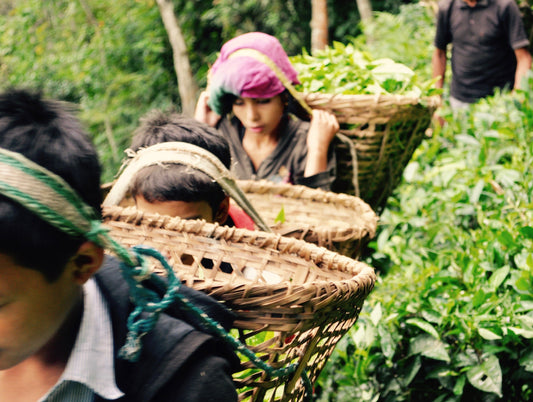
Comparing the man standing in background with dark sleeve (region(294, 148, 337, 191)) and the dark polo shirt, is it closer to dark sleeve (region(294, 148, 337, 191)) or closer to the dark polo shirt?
the dark polo shirt

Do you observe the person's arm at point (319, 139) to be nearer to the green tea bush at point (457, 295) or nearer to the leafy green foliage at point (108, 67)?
the green tea bush at point (457, 295)

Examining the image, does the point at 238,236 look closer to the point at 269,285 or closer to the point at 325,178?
the point at 269,285

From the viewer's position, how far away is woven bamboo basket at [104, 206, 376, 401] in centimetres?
115

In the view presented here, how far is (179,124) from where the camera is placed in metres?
2.14

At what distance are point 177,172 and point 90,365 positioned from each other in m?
0.85

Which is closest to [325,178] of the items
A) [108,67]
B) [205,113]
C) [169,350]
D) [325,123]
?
[325,123]

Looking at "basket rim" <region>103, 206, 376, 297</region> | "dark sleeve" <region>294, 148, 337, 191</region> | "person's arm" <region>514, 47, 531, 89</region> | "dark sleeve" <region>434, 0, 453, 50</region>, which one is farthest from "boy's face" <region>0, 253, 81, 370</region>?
"dark sleeve" <region>434, 0, 453, 50</region>

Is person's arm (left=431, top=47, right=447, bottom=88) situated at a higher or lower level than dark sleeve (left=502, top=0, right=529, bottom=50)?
lower

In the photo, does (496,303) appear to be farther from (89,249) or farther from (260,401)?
(89,249)

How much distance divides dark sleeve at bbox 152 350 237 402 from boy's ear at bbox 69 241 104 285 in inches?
9.0

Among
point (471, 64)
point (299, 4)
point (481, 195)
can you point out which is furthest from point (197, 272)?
point (299, 4)

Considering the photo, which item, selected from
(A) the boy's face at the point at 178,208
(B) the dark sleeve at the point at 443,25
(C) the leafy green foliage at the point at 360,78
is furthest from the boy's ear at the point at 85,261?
(B) the dark sleeve at the point at 443,25

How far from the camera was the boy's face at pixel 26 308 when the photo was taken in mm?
899

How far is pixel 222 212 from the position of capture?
2004 millimetres
